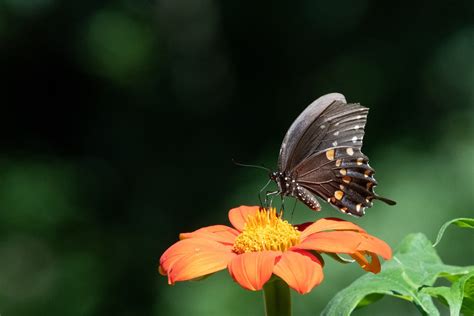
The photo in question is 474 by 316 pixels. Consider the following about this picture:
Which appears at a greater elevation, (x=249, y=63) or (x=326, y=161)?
(x=249, y=63)

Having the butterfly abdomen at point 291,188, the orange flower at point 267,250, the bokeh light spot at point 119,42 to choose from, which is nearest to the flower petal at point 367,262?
the orange flower at point 267,250

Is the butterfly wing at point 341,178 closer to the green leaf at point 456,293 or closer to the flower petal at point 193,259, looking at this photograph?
the flower petal at point 193,259

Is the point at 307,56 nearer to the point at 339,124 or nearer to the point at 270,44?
the point at 270,44

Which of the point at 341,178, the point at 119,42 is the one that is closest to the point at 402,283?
the point at 341,178

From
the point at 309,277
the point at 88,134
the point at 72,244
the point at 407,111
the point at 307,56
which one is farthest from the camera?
the point at 88,134

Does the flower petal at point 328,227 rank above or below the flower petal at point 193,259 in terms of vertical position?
above

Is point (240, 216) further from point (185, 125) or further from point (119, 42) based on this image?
point (119, 42)

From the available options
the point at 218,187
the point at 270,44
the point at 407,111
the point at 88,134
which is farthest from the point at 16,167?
the point at 407,111
